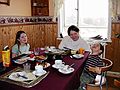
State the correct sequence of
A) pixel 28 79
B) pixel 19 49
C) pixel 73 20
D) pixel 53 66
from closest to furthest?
pixel 28 79 < pixel 53 66 < pixel 19 49 < pixel 73 20

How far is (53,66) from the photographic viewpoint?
6.06 ft

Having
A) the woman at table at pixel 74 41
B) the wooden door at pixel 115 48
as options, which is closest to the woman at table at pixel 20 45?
the woman at table at pixel 74 41

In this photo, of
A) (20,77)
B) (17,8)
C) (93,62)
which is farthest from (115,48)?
(20,77)

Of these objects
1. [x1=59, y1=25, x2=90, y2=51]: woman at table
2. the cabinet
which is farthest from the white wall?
[x1=59, y1=25, x2=90, y2=51]: woman at table

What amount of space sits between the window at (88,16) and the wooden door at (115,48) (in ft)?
0.44

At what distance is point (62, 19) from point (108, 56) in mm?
1327

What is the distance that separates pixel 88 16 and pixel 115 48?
0.91 meters

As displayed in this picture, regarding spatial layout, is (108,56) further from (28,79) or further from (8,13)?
(28,79)

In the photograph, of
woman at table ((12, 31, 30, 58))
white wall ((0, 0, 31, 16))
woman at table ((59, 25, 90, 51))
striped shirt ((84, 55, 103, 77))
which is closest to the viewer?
striped shirt ((84, 55, 103, 77))

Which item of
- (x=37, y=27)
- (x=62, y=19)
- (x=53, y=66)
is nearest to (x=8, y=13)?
(x=37, y=27)

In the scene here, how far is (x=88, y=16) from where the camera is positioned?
13.3 feet

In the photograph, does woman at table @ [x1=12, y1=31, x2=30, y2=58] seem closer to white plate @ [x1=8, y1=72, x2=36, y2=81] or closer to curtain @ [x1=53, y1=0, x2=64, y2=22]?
white plate @ [x1=8, y1=72, x2=36, y2=81]

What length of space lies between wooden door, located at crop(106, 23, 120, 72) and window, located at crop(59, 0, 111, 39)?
0.44ft

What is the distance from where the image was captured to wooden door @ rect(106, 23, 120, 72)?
3.70m
